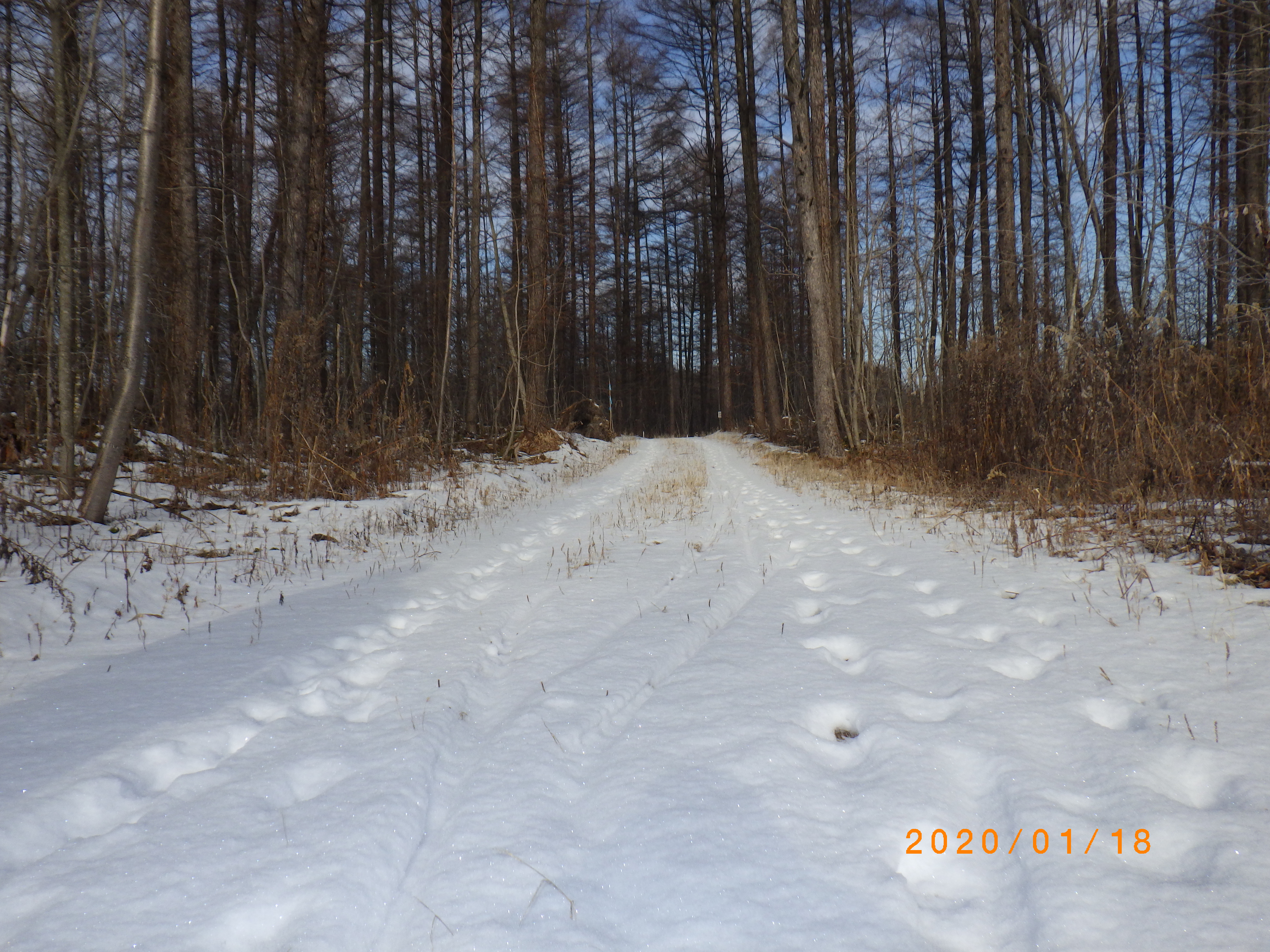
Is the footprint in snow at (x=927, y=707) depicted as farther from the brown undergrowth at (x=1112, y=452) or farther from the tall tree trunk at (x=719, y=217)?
the tall tree trunk at (x=719, y=217)

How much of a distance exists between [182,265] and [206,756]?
32.0 ft

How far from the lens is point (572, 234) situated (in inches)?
659

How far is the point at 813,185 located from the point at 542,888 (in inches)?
433

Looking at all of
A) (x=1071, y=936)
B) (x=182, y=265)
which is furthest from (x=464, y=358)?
(x=1071, y=936)

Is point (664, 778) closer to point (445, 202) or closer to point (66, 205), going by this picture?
point (66, 205)

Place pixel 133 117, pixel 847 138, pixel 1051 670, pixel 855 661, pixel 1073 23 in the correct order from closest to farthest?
pixel 1051 670, pixel 855 661, pixel 133 117, pixel 1073 23, pixel 847 138

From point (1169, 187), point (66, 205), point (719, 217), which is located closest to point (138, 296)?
point (66, 205)

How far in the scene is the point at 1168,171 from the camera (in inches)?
733

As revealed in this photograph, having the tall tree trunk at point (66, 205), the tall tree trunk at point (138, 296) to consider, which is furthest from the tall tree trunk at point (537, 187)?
the tall tree trunk at point (138, 296)

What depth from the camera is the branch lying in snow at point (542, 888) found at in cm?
120

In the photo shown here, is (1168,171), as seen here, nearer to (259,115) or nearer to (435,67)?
(435,67)

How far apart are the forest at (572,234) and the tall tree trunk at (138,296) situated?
0.03m

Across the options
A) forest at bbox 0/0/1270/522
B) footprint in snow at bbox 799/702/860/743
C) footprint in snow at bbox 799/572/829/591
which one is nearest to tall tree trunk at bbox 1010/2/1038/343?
forest at bbox 0/0/1270/522

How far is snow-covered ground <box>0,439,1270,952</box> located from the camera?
1.18m
